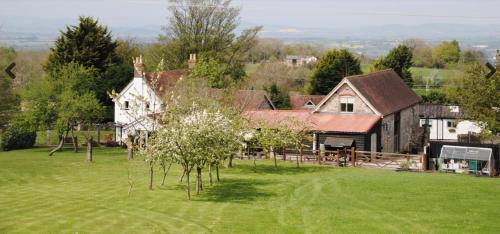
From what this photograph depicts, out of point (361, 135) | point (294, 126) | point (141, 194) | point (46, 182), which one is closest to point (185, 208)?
point (141, 194)

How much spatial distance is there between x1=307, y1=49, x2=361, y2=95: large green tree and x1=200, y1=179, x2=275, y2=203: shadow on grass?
48.3 m

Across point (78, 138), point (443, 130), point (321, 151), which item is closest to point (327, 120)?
point (321, 151)

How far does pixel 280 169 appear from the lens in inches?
1585

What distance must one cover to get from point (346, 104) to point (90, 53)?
91.6 feet

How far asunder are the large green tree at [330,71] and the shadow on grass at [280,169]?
3970 cm

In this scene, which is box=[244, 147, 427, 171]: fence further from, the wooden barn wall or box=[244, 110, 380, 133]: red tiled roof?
box=[244, 110, 380, 133]: red tiled roof

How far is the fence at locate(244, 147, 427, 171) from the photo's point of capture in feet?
141

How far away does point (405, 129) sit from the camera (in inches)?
2274

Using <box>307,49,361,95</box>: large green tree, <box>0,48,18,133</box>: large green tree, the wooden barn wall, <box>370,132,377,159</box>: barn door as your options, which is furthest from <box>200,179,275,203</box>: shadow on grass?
<box>307,49,361,95</box>: large green tree

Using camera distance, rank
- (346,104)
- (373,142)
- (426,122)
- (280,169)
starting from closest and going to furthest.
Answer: (280,169), (373,142), (346,104), (426,122)

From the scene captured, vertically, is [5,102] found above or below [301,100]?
below

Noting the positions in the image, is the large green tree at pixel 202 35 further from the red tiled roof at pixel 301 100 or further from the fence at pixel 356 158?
the fence at pixel 356 158

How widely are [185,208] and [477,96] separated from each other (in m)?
25.3

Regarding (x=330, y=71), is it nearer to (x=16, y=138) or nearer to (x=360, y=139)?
(x=360, y=139)
